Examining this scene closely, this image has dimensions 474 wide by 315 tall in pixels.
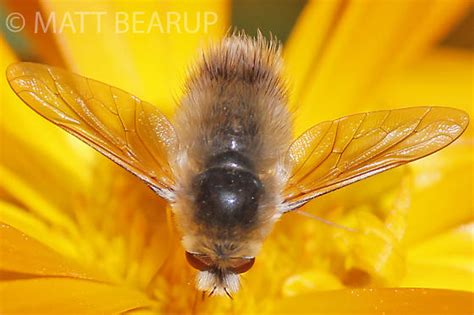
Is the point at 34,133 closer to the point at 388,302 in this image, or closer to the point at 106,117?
the point at 106,117

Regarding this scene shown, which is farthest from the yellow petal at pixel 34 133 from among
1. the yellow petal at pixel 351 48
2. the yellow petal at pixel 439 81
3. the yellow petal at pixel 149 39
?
the yellow petal at pixel 439 81

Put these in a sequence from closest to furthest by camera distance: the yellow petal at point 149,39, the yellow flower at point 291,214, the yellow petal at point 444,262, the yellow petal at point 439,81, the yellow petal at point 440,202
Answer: the yellow flower at point 291,214 → the yellow petal at point 444,262 → the yellow petal at point 440,202 → the yellow petal at point 149,39 → the yellow petal at point 439,81

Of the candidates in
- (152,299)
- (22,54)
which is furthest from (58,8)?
(152,299)

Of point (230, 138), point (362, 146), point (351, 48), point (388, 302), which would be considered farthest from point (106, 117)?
point (351, 48)

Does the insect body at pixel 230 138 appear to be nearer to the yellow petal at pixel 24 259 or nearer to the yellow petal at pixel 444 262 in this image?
the yellow petal at pixel 24 259

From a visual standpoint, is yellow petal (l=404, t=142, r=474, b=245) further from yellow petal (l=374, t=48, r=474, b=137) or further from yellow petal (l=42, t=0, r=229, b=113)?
yellow petal (l=42, t=0, r=229, b=113)

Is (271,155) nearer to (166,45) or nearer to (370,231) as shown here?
(370,231)
